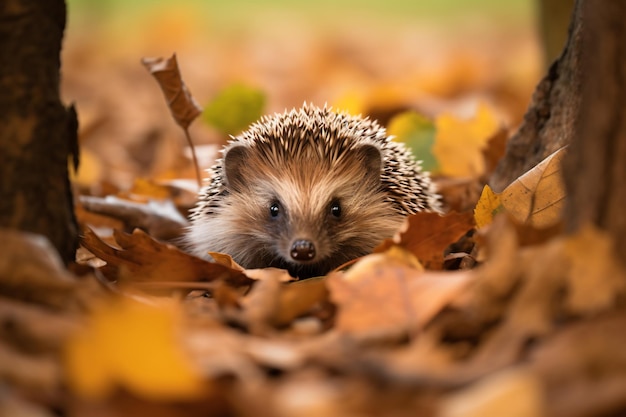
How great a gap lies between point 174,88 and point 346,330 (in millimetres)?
1668

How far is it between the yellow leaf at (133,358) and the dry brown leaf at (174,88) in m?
1.65

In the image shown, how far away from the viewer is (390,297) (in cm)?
177

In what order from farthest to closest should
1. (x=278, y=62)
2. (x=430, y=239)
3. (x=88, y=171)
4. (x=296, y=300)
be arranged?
(x=278, y=62), (x=88, y=171), (x=430, y=239), (x=296, y=300)

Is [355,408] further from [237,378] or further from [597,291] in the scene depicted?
[597,291]

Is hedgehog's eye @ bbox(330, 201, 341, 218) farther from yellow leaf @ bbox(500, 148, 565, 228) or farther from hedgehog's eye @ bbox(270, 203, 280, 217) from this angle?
yellow leaf @ bbox(500, 148, 565, 228)

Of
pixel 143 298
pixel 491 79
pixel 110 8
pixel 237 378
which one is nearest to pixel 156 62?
pixel 143 298

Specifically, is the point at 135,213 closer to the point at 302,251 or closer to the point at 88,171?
the point at 302,251

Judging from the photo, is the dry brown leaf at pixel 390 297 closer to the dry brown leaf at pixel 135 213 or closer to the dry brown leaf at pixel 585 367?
the dry brown leaf at pixel 585 367

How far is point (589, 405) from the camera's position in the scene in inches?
54.0

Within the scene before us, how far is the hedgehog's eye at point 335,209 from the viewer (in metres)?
3.18

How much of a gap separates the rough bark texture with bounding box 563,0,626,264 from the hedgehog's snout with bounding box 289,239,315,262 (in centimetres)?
133

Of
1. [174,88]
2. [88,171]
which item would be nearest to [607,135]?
[174,88]

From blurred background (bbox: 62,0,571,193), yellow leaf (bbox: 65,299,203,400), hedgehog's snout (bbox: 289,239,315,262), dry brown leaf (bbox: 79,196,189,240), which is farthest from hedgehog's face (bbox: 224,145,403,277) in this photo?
yellow leaf (bbox: 65,299,203,400)

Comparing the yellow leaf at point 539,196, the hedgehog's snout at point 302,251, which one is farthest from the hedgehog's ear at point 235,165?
the yellow leaf at point 539,196
